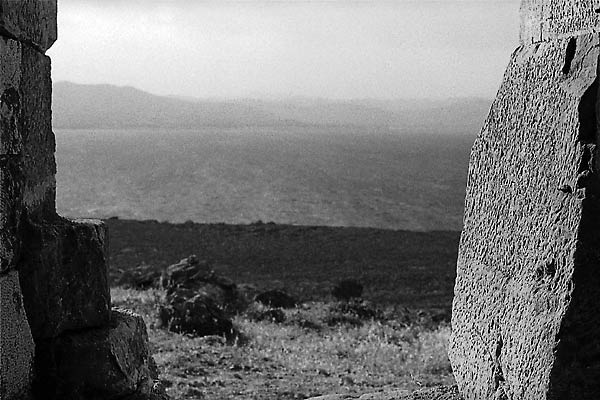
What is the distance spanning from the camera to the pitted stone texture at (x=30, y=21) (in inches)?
130

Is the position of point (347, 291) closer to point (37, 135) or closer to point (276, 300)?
point (276, 300)

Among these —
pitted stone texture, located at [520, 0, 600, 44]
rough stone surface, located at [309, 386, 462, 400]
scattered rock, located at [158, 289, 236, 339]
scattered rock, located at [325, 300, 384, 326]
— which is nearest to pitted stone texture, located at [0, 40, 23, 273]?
rough stone surface, located at [309, 386, 462, 400]

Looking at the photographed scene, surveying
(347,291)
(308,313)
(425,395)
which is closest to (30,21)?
(425,395)

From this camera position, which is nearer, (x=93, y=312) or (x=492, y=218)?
(x=492, y=218)

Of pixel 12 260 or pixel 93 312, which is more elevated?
pixel 12 260

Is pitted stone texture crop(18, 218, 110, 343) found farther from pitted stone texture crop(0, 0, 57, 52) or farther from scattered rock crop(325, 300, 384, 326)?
scattered rock crop(325, 300, 384, 326)

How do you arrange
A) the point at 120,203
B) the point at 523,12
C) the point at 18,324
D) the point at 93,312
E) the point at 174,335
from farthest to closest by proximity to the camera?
the point at 120,203 → the point at 174,335 → the point at 93,312 → the point at 523,12 → the point at 18,324

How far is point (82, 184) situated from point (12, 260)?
69114 mm

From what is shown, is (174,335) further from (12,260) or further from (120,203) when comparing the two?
(120,203)

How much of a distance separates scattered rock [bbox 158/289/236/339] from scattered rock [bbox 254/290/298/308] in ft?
9.11

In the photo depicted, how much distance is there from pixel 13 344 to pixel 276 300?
421 inches

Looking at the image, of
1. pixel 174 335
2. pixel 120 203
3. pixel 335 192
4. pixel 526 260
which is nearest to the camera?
pixel 526 260

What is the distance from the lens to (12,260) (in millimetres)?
3404

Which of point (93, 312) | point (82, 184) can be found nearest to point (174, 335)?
point (93, 312)
